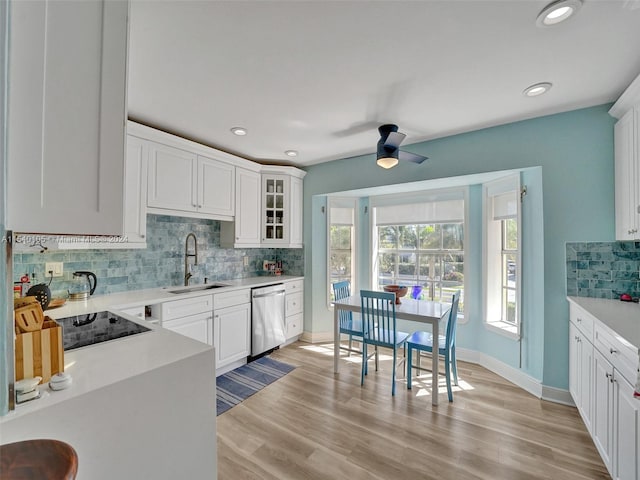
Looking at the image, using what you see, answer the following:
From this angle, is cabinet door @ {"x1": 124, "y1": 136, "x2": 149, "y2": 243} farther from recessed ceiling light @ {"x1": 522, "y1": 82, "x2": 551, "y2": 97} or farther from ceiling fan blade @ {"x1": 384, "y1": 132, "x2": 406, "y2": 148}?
recessed ceiling light @ {"x1": 522, "y1": 82, "x2": 551, "y2": 97}

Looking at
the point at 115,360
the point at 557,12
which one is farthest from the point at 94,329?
the point at 557,12

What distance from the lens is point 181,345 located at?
1294 millimetres

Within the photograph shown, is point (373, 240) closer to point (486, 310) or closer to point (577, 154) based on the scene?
point (486, 310)

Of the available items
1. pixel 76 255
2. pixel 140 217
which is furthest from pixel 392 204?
pixel 76 255

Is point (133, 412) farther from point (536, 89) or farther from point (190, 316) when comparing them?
point (536, 89)

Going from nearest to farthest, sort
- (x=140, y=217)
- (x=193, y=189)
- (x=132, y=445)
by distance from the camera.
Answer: (x=132, y=445)
(x=140, y=217)
(x=193, y=189)

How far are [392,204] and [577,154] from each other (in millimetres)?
1945

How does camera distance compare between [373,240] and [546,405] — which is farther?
[373,240]

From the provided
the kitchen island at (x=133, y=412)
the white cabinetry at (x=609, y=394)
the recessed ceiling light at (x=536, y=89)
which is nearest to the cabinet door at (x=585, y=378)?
the white cabinetry at (x=609, y=394)

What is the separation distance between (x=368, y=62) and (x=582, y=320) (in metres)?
2.36

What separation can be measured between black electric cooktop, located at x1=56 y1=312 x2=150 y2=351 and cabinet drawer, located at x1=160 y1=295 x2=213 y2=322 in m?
0.64

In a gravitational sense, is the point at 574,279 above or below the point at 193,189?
below

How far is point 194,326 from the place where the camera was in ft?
8.98

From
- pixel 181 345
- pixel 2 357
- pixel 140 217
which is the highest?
pixel 140 217
